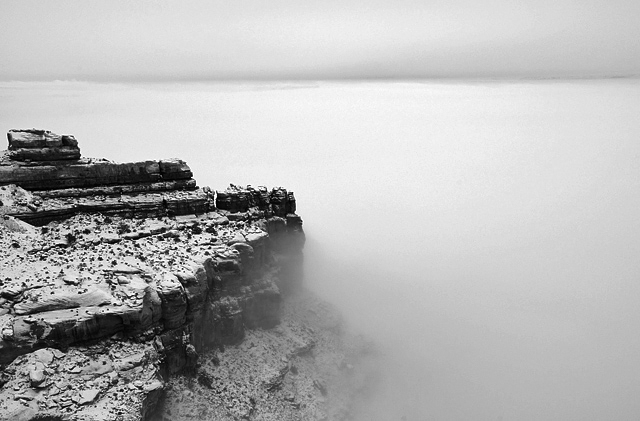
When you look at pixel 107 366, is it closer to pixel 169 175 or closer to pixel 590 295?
pixel 169 175

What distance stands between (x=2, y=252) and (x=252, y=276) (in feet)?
88.1

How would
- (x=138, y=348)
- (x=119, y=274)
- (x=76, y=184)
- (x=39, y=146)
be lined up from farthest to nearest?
(x=76, y=184), (x=39, y=146), (x=119, y=274), (x=138, y=348)

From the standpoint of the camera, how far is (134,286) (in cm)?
4525

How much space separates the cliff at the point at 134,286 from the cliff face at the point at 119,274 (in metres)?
0.13

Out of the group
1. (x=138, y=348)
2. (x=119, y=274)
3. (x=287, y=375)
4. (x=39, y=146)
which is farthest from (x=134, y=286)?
(x=39, y=146)

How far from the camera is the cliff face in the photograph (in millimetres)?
39406

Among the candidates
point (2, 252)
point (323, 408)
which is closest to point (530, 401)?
point (323, 408)

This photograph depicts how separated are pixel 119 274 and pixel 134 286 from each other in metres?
2.89

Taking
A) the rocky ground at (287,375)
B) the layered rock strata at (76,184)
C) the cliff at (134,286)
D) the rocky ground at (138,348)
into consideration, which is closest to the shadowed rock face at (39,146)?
the layered rock strata at (76,184)

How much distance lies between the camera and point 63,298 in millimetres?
41969

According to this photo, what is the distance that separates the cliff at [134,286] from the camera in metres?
39.7

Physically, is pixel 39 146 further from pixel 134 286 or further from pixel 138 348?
pixel 138 348

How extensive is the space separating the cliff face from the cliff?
13 cm

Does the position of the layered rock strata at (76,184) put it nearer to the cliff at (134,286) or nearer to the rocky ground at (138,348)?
the cliff at (134,286)
